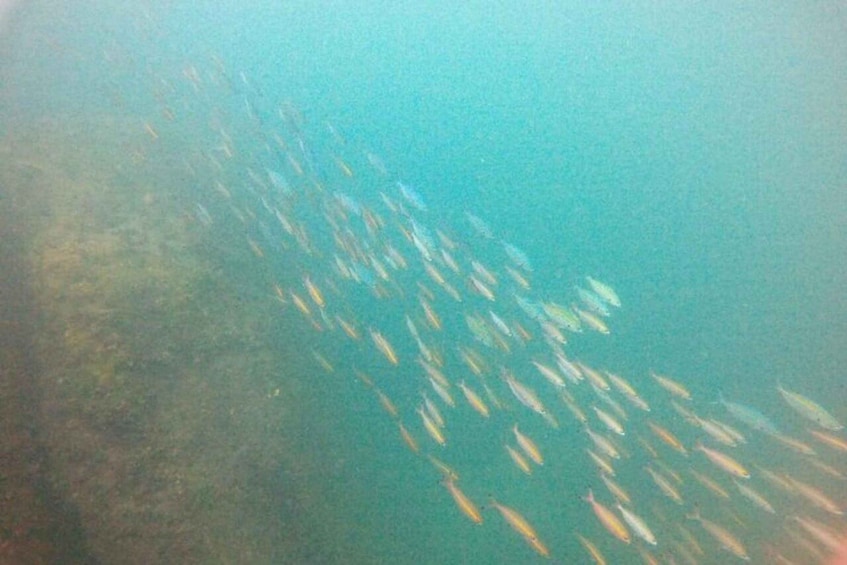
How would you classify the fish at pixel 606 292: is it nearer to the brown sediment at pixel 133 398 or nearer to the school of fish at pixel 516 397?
the school of fish at pixel 516 397

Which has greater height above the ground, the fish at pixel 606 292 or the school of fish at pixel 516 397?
the fish at pixel 606 292

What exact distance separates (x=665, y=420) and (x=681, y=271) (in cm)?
1978

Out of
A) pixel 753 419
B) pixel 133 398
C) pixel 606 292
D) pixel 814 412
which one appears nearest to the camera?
pixel 133 398

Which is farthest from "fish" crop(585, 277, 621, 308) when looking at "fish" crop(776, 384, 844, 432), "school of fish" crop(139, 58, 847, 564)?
"fish" crop(776, 384, 844, 432)

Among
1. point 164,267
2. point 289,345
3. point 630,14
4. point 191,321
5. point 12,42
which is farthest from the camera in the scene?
point 630,14

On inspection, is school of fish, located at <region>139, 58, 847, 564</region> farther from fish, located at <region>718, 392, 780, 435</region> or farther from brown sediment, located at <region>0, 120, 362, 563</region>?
brown sediment, located at <region>0, 120, 362, 563</region>

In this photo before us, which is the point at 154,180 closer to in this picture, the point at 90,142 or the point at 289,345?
the point at 90,142

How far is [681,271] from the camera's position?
2780 centimetres

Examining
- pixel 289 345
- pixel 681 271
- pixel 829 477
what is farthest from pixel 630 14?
pixel 289 345

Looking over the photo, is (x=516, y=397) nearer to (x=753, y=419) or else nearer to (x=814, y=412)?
(x=753, y=419)

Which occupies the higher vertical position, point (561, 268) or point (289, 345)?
point (561, 268)

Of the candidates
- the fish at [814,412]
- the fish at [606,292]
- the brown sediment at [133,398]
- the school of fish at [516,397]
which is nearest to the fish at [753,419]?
the school of fish at [516,397]

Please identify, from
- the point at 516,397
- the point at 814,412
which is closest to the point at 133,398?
the point at 516,397

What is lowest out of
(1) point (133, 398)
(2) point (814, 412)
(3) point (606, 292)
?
(1) point (133, 398)
